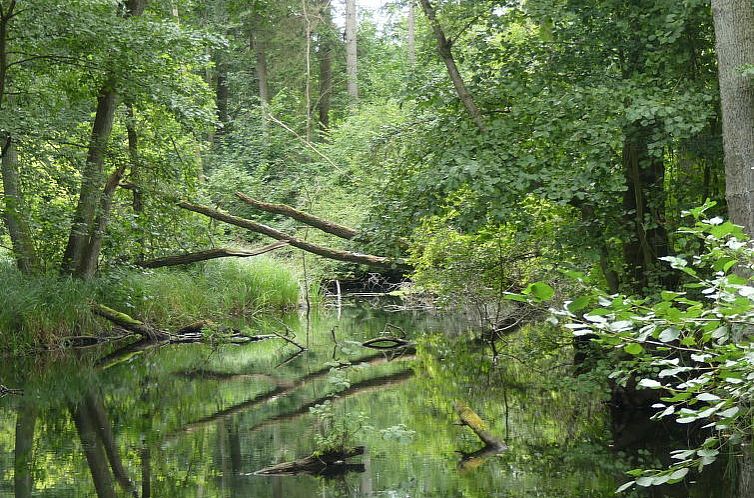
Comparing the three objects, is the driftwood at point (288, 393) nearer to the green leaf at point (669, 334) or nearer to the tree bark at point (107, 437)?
the tree bark at point (107, 437)

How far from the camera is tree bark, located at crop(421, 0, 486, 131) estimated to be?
9172 millimetres

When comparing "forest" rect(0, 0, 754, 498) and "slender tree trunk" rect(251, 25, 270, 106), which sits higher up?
"slender tree trunk" rect(251, 25, 270, 106)

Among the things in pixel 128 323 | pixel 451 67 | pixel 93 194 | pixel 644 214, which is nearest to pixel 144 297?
pixel 128 323

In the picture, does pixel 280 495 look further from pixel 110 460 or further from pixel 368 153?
pixel 368 153

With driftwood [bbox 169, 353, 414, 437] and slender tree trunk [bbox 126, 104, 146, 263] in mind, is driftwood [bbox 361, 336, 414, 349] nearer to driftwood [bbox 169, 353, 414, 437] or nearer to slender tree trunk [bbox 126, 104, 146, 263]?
driftwood [bbox 169, 353, 414, 437]

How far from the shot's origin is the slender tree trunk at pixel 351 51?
100.0 ft

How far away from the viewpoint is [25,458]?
26.0 ft

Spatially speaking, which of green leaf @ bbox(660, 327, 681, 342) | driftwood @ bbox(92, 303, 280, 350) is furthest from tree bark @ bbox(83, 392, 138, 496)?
green leaf @ bbox(660, 327, 681, 342)

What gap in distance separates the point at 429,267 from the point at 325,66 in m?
22.0

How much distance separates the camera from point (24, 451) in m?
8.19

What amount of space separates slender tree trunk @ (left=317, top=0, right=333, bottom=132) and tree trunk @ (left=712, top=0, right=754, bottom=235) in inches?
1028

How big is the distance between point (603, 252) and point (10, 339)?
8845 mm

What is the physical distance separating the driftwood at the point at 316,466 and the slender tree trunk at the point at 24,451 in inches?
70.4

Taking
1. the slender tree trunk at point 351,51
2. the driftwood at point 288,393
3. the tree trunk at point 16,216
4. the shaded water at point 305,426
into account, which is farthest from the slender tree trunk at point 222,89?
the driftwood at point 288,393
